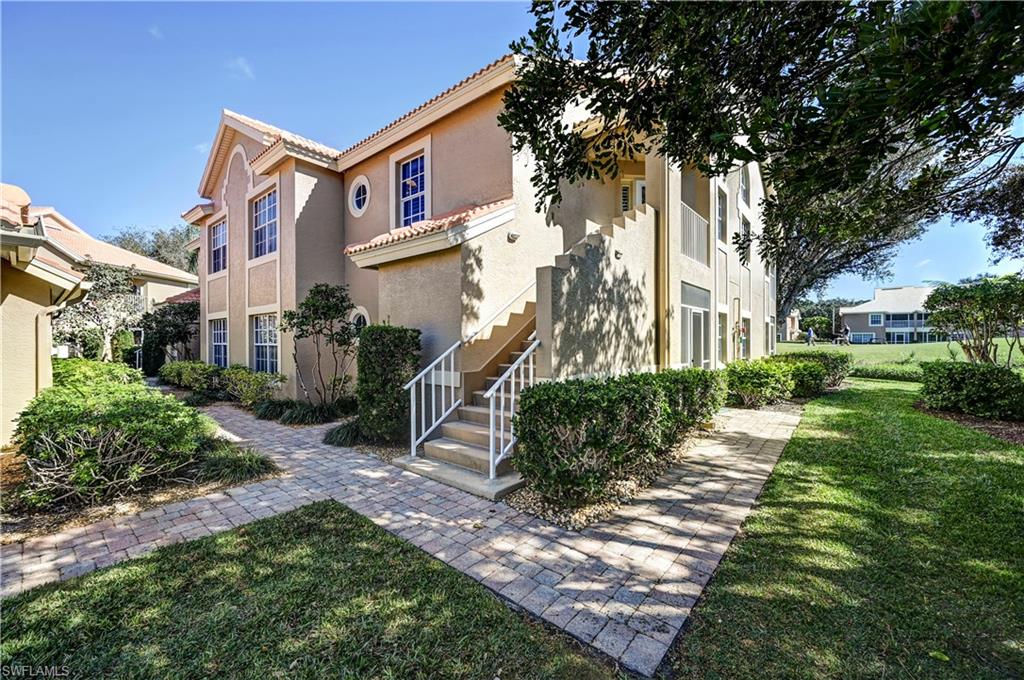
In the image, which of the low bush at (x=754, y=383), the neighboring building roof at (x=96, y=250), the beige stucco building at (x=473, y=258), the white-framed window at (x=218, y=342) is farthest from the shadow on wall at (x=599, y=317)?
the neighboring building roof at (x=96, y=250)

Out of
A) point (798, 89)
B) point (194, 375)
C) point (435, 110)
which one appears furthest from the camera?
point (194, 375)

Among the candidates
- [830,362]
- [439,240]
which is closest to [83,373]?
[439,240]

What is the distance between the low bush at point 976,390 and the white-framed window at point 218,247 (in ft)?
79.0

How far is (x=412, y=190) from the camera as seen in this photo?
11570 millimetres

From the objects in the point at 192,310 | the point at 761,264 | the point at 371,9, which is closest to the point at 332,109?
the point at 371,9

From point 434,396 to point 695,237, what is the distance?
8.59 meters

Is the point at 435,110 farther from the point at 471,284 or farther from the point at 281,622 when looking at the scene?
the point at 281,622

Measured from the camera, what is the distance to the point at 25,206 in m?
8.69

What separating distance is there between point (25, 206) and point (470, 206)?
930cm

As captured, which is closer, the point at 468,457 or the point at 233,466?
the point at 233,466

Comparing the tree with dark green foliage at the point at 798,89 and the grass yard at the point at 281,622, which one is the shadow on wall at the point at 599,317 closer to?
the tree with dark green foliage at the point at 798,89

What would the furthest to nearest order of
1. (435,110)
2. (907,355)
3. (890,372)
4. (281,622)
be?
(907,355) < (890,372) < (435,110) < (281,622)

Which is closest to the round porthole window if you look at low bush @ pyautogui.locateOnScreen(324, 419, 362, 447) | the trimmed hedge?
low bush @ pyautogui.locateOnScreen(324, 419, 362, 447)

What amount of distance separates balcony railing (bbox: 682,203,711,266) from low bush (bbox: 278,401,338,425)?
1022cm
